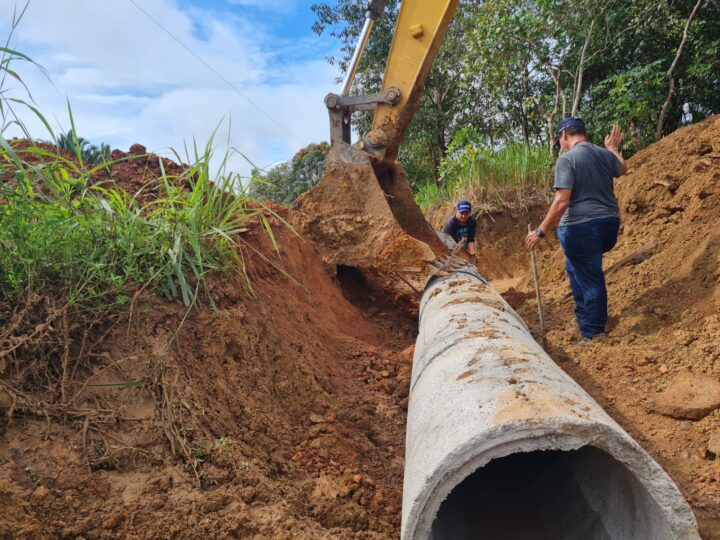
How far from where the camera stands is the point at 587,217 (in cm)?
459

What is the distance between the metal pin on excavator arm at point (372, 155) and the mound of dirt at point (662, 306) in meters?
1.83

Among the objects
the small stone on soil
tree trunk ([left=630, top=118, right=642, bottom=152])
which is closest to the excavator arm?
the small stone on soil

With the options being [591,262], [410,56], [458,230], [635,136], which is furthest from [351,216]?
[635,136]

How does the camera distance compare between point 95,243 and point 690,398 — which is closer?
point 95,243

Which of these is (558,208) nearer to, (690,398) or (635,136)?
(690,398)

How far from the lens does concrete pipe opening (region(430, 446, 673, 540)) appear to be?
2.16 metres

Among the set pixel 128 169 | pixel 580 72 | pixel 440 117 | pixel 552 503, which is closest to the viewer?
pixel 552 503

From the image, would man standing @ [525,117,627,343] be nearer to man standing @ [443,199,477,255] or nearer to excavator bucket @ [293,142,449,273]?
excavator bucket @ [293,142,449,273]

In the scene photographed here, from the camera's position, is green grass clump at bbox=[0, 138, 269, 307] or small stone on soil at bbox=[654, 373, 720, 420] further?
small stone on soil at bbox=[654, 373, 720, 420]

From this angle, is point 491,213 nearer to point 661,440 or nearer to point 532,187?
point 532,187

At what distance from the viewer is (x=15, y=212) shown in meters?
2.77

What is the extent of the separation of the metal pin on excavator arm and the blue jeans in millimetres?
1364

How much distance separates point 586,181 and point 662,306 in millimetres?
1261

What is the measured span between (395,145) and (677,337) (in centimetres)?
343
